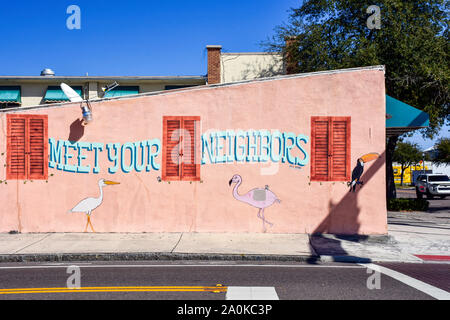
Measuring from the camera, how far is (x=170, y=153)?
11.0 m

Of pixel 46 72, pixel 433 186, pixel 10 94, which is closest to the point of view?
pixel 10 94

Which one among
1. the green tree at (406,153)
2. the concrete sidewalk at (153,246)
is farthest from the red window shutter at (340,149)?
the green tree at (406,153)

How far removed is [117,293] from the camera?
5930 millimetres

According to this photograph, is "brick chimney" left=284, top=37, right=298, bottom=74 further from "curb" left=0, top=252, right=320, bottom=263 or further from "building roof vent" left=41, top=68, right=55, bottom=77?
"building roof vent" left=41, top=68, right=55, bottom=77

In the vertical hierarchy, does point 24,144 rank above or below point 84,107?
below

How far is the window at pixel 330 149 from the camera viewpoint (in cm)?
1085

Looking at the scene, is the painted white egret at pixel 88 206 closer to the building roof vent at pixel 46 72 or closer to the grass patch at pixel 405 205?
the grass patch at pixel 405 205

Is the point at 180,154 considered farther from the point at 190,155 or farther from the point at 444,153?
the point at 444,153

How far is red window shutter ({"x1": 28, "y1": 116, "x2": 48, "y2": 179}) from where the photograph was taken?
35.9ft

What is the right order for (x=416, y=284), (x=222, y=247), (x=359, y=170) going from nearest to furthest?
(x=416, y=284), (x=222, y=247), (x=359, y=170)

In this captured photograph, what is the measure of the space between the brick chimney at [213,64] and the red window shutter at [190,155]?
45.9ft

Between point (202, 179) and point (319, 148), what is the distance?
3.32 m

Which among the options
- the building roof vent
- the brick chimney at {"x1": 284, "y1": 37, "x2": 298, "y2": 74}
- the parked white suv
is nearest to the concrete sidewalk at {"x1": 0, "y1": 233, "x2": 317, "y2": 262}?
the brick chimney at {"x1": 284, "y1": 37, "x2": 298, "y2": 74}

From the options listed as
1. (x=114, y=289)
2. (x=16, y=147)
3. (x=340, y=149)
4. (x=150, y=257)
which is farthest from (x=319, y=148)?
(x=16, y=147)
